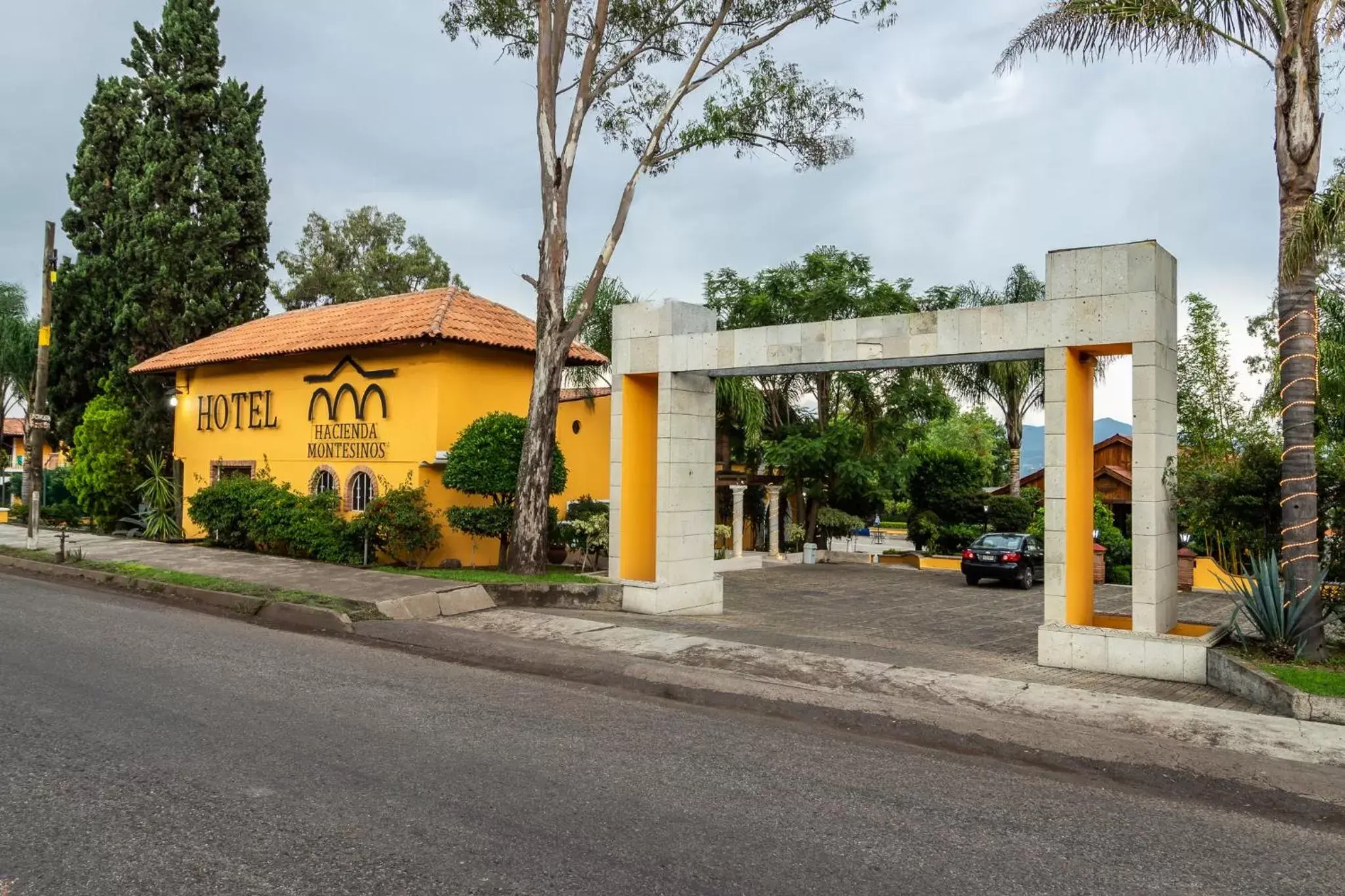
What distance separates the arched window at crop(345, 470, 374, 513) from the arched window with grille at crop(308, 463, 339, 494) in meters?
0.52

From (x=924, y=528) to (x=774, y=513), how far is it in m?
5.94

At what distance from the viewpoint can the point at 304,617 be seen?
1232 centimetres

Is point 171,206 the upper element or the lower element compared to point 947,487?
upper

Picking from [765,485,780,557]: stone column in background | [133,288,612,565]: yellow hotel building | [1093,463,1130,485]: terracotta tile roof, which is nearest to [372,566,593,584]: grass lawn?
[133,288,612,565]: yellow hotel building

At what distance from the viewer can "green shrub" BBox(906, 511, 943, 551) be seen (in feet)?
101

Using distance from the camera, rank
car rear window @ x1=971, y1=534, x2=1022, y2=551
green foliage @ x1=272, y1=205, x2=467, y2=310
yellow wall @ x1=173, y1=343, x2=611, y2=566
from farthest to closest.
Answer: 1. green foliage @ x1=272, y1=205, x2=467, y2=310
2. car rear window @ x1=971, y1=534, x2=1022, y2=551
3. yellow wall @ x1=173, y1=343, x2=611, y2=566

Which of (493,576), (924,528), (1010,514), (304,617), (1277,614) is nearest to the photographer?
(1277,614)

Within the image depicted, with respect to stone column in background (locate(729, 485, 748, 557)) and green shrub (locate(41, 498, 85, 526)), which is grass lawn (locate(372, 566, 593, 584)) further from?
green shrub (locate(41, 498, 85, 526))

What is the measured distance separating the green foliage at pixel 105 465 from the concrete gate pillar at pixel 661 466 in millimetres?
18643

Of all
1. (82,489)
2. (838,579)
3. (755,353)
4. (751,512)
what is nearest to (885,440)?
(751,512)

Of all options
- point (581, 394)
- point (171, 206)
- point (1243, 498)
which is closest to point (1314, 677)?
point (1243, 498)

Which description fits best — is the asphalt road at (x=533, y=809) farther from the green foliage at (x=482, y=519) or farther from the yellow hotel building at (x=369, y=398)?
the yellow hotel building at (x=369, y=398)

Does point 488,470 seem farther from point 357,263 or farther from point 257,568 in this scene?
point 357,263

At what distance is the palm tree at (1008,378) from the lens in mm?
29625
